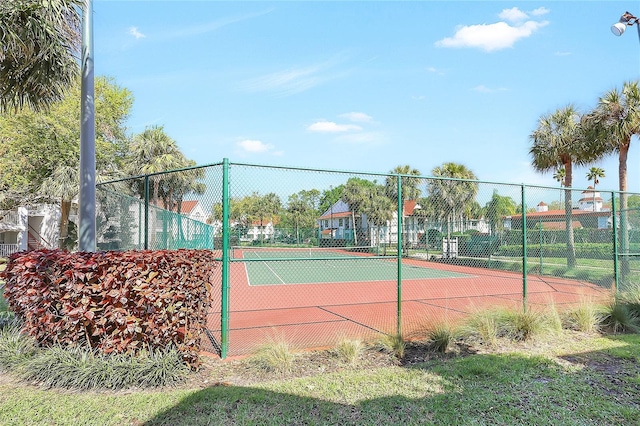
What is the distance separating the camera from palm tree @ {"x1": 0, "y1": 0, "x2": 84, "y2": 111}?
6.43 metres

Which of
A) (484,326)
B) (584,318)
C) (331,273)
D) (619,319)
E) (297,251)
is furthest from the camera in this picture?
(331,273)

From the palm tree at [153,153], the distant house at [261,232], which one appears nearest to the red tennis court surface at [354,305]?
the distant house at [261,232]

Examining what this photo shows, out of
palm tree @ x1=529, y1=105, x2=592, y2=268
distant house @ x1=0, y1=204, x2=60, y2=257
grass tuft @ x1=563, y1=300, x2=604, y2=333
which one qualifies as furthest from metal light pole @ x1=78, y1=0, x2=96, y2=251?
distant house @ x1=0, y1=204, x2=60, y2=257

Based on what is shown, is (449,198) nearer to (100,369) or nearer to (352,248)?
(352,248)

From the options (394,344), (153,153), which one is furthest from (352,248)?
(153,153)

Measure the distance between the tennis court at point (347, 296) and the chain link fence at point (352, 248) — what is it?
0.15 feet

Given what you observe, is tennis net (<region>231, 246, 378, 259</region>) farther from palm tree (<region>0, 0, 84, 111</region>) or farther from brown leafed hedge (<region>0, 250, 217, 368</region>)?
palm tree (<region>0, 0, 84, 111</region>)

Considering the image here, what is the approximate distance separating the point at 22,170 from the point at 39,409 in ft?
69.3

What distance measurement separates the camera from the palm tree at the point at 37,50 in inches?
253

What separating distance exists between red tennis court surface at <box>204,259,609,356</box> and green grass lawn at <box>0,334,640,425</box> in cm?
119

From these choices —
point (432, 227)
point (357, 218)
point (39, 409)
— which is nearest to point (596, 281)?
point (432, 227)

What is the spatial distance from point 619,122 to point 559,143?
11.0 feet

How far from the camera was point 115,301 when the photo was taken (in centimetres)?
479

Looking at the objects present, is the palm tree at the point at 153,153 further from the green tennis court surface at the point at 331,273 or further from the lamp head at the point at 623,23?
the lamp head at the point at 623,23
